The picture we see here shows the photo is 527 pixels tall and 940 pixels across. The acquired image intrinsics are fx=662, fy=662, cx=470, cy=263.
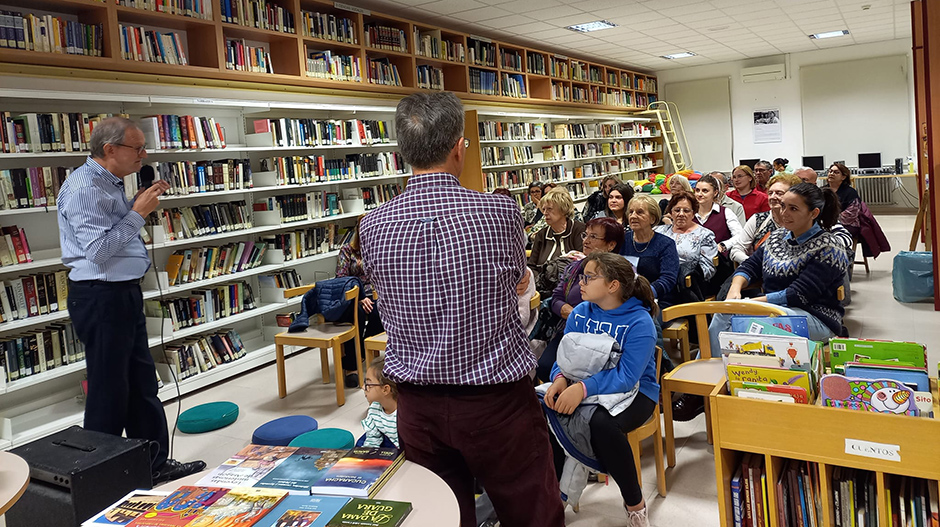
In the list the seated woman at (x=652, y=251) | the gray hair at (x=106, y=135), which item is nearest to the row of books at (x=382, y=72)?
the seated woman at (x=652, y=251)

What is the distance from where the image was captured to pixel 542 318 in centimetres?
388

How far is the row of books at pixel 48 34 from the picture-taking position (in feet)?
12.6

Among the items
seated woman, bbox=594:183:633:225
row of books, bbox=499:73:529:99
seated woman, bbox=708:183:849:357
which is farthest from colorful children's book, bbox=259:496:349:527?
row of books, bbox=499:73:529:99

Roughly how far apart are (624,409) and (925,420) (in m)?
1.04

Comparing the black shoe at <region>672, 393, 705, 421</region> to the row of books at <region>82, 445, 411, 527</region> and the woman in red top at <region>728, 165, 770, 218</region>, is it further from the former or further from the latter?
the woman in red top at <region>728, 165, 770, 218</region>

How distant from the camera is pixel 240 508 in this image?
4.59 feet

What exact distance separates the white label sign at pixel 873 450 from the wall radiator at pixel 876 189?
12.5 metres

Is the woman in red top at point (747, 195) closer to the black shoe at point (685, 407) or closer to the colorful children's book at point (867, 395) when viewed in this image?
the black shoe at point (685, 407)

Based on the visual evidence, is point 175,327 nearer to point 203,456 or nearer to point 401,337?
point 203,456

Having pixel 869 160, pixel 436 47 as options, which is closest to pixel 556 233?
pixel 436 47

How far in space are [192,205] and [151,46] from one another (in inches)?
45.8

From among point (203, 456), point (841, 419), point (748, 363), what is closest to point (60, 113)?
point (203, 456)

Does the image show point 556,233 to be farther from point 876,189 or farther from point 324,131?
point 876,189

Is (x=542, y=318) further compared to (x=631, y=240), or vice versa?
(x=631, y=240)
